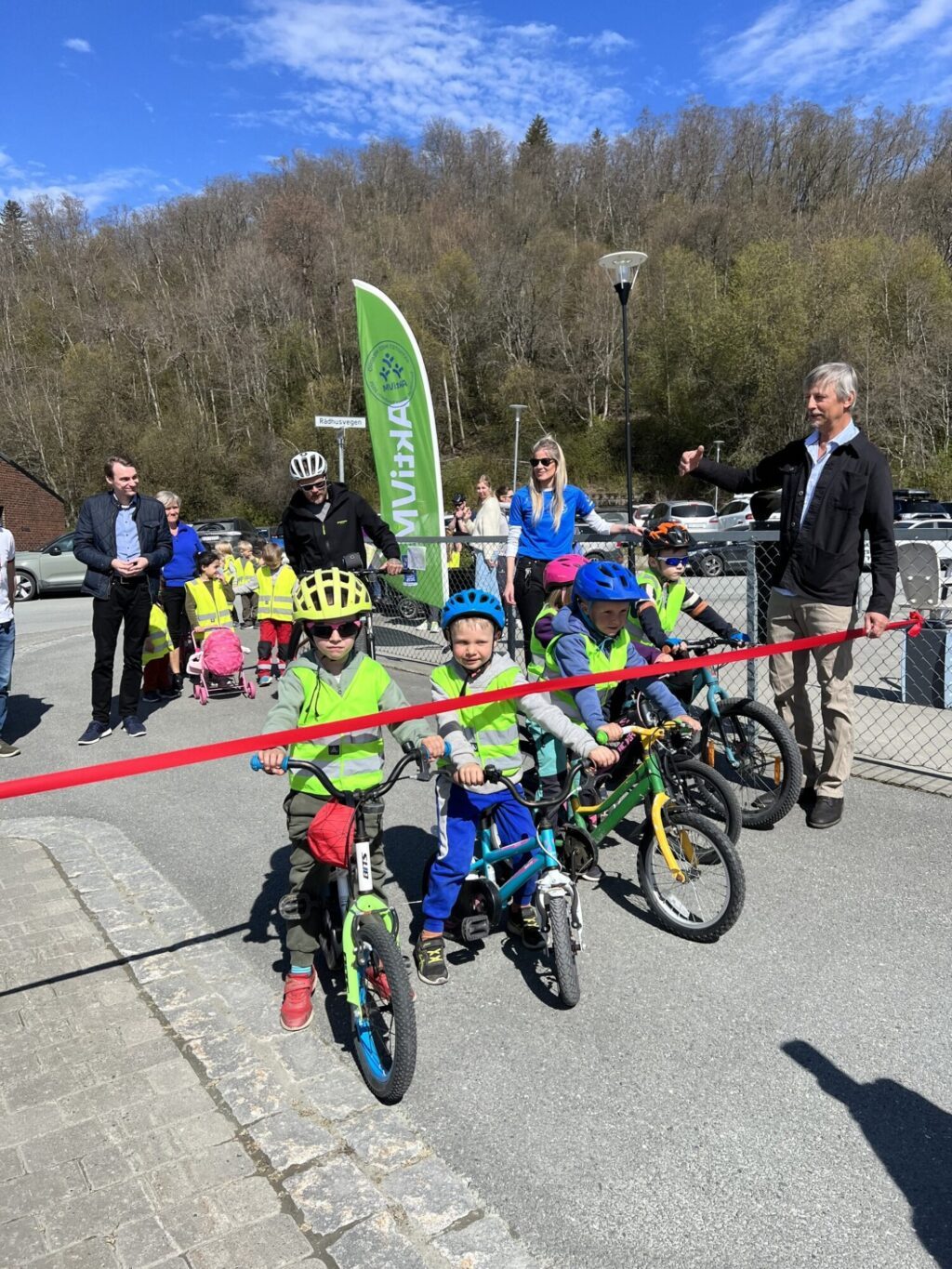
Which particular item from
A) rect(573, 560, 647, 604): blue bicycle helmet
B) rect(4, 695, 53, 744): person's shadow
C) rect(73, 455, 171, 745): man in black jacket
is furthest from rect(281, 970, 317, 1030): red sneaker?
rect(4, 695, 53, 744): person's shadow

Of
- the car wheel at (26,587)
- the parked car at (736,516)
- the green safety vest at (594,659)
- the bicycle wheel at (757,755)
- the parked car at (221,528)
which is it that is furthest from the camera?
the parked car at (221,528)

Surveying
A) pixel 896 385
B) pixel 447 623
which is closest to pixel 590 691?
pixel 447 623

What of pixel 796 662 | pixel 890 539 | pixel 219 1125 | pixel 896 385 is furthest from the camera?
pixel 896 385

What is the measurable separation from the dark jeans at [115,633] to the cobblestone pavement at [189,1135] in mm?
3544

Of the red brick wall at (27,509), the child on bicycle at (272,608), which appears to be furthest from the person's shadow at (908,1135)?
the red brick wall at (27,509)

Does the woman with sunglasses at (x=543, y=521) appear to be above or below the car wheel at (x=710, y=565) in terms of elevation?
above

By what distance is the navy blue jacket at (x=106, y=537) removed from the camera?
6746 millimetres

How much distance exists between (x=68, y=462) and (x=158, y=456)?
15.6 feet

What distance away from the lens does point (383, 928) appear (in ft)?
8.75

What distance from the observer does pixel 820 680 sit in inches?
192

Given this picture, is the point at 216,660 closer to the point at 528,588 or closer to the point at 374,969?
the point at 528,588

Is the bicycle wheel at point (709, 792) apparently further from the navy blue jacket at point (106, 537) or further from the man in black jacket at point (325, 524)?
the navy blue jacket at point (106, 537)

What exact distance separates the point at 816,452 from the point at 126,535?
5.15 metres

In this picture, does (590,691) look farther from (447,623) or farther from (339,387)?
(339,387)
